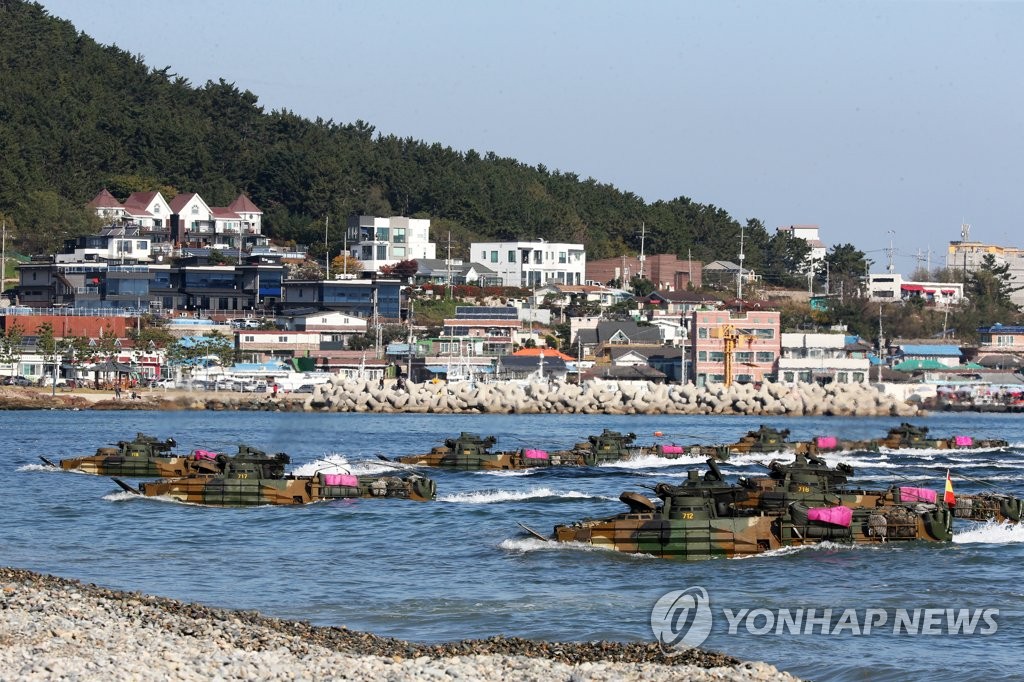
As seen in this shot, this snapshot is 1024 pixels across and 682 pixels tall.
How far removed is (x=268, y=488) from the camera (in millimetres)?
38688

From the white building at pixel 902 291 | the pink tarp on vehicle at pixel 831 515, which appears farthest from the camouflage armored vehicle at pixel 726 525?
the white building at pixel 902 291

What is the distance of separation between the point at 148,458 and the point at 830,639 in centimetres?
2810

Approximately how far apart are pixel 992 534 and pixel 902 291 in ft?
438

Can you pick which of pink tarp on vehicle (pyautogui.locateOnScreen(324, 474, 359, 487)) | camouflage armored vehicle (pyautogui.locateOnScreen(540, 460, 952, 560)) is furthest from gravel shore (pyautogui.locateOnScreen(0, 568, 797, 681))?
pink tarp on vehicle (pyautogui.locateOnScreen(324, 474, 359, 487))

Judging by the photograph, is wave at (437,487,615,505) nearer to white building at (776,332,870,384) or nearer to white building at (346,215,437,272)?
white building at (776,332,870,384)

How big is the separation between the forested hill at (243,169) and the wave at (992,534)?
116800 mm

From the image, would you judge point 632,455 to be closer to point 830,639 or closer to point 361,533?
point 361,533

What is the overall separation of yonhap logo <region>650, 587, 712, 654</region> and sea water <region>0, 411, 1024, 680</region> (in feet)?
0.64

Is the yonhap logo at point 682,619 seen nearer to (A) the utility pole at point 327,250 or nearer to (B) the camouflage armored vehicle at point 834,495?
(B) the camouflage armored vehicle at point 834,495

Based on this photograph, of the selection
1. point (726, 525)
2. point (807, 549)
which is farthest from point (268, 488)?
point (807, 549)

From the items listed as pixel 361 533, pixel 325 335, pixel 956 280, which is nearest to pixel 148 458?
pixel 361 533

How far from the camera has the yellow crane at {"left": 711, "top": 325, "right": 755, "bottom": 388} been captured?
362ft

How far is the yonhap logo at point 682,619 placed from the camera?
875 inches

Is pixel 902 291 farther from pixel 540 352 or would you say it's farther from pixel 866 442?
pixel 866 442
